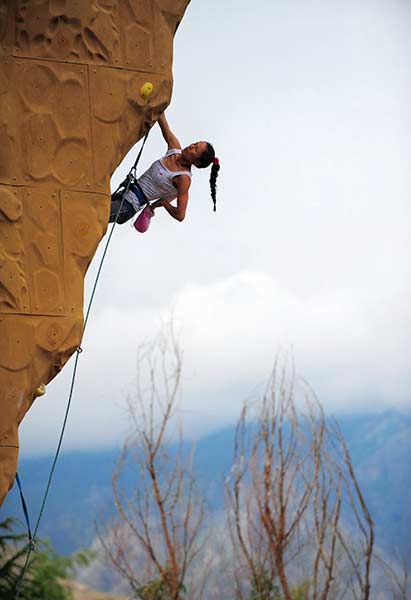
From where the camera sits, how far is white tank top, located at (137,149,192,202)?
4.21m

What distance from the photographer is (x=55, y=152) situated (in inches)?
151

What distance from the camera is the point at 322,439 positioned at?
6.40 metres

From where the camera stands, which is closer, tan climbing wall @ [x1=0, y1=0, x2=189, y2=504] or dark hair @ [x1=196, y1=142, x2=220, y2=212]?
tan climbing wall @ [x1=0, y1=0, x2=189, y2=504]

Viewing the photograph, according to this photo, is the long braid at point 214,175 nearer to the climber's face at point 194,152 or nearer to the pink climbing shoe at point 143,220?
the climber's face at point 194,152

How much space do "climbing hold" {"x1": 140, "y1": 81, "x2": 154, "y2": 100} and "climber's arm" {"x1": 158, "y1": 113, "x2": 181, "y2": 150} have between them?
0.33 metres

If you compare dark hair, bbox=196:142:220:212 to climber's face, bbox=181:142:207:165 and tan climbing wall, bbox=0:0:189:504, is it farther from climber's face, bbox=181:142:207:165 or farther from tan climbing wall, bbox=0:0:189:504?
tan climbing wall, bbox=0:0:189:504

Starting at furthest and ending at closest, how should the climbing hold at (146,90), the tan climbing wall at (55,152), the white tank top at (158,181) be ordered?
the white tank top at (158,181)
the climbing hold at (146,90)
the tan climbing wall at (55,152)

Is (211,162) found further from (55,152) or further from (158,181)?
(55,152)

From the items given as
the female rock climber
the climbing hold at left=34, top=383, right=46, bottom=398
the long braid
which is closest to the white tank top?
the female rock climber

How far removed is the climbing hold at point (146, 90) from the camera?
392 cm

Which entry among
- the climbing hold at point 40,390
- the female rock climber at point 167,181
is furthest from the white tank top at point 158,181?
the climbing hold at point 40,390

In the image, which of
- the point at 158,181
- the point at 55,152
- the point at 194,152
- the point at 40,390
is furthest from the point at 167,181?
the point at 40,390

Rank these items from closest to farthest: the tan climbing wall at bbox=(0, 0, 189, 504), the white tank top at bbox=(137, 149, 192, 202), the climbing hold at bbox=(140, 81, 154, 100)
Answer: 1. the tan climbing wall at bbox=(0, 0, 189, 504)
2. the climbing hold at bbox=(140, 81, 154, 100)
3. the white tank top at bbox=(137, 149, 192, 202)

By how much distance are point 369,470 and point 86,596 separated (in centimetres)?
508
